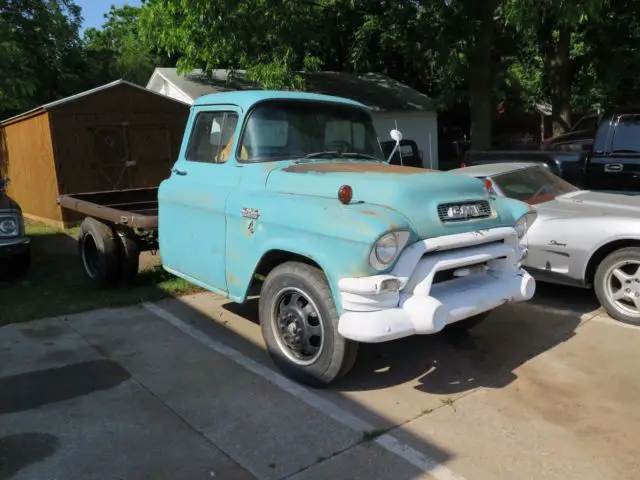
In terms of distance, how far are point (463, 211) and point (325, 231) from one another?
107cm

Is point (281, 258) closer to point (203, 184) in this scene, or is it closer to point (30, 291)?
point (203, 184)

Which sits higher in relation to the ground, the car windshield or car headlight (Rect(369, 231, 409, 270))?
the car windshield

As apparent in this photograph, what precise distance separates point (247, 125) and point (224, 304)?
2.25m

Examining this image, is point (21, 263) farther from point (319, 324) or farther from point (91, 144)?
point (91, 144)

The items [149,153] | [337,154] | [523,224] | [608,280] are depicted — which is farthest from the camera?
[149,153]

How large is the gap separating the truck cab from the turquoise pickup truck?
1 centimetres

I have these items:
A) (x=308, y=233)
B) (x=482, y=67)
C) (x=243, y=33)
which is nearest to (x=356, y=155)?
(x=308, y=233)

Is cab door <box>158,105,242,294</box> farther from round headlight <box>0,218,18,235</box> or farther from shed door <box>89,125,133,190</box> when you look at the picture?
shed door <box>89,125,133,190</box>

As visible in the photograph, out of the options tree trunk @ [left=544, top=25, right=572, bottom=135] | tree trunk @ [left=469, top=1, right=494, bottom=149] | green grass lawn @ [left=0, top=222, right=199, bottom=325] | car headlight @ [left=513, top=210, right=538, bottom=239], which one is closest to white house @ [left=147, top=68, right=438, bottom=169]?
tree trunk @ [left=469, top=1, right=494, bottom=149]

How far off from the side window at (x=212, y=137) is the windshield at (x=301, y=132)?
→ 226 millimetres

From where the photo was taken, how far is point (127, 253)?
6688 millimetres

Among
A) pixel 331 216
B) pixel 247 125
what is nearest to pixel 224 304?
pixel 247 125

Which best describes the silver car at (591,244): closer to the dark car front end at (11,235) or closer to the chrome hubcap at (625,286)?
the chrome hubcap at (625,286)

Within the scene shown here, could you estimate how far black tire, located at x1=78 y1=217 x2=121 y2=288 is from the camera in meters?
6.57
